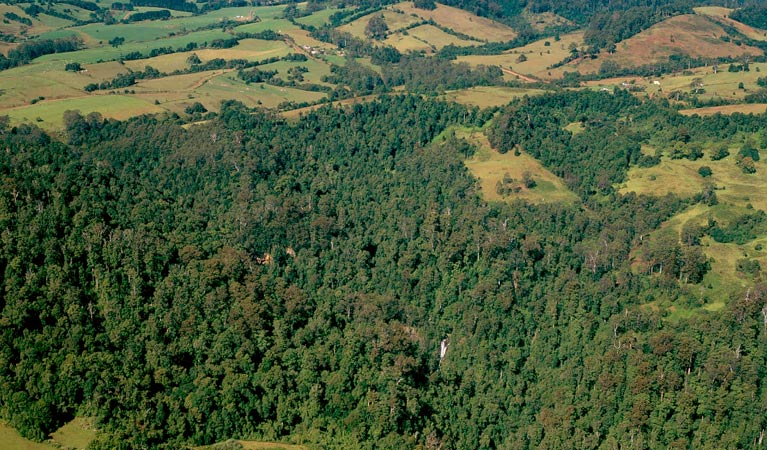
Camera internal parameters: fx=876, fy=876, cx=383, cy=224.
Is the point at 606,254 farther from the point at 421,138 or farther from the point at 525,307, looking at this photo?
the point at 421,138

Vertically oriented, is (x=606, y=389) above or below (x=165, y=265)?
below

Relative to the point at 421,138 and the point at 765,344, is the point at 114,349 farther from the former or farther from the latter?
the point at 421,138

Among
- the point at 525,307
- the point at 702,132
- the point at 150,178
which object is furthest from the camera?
the point at 702,132

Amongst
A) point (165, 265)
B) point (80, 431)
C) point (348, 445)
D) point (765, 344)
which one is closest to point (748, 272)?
point (765, 344)

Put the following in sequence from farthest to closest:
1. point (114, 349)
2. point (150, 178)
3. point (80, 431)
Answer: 1. point (150, 178)
2. point (114, 349)
3. point (80, 431)

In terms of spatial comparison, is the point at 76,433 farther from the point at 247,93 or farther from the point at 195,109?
the point at 247,93

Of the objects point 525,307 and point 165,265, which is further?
point 525,307
